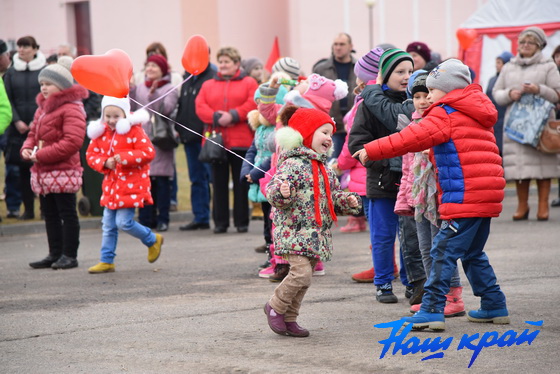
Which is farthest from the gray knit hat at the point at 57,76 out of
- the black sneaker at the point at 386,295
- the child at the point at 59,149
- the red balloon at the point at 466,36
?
the red balloon at the point at 466,36

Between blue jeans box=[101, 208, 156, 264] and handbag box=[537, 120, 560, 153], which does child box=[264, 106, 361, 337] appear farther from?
handbag box=[537, 120, 560, 153]

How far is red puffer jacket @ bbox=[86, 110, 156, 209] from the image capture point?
970 cm

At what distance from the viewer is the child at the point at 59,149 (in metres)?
9.83

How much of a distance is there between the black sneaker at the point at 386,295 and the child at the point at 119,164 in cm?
295

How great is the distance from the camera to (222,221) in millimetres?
12906

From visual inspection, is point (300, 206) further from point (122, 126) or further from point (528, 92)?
point (528, 92)

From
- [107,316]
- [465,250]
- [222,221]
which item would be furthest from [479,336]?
[222,221]

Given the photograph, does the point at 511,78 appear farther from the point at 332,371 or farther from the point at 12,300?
the point at 332,371

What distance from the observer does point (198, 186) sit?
1364 centimetres

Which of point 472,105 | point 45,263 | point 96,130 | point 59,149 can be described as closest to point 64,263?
point 45,263

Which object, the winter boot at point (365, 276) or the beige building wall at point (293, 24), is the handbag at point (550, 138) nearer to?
the winter boot at point (365, 276)

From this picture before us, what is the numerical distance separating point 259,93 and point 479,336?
3886 mm

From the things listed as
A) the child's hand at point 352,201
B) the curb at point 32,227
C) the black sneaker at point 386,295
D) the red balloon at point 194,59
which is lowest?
the curb at point 32,227

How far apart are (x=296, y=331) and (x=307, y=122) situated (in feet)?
4.52
